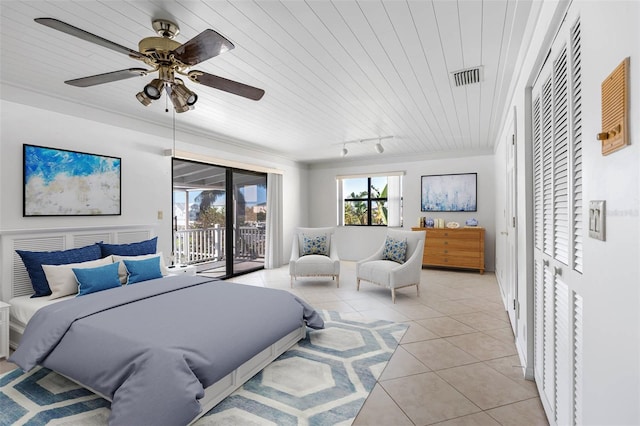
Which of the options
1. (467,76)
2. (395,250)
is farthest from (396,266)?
(467,76)

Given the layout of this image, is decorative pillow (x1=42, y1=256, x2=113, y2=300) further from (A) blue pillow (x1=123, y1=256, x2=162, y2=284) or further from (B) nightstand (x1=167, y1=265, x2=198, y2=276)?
(B) nightstand (x1=167, y1=265, x2=198, y2=276)

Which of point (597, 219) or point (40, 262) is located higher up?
point (597, 219)

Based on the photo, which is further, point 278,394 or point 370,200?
point 370,200

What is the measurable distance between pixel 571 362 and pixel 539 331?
0.74m

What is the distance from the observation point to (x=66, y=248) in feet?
10.7

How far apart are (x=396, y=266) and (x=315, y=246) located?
4.98ft

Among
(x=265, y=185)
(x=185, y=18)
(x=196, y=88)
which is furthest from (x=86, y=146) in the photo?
(x=265, y=185)

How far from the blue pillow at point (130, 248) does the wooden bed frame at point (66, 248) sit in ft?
0.71

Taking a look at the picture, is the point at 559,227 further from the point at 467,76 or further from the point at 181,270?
the point at 181,270

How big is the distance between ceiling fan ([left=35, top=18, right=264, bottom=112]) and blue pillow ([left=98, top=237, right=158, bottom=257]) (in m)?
1.84

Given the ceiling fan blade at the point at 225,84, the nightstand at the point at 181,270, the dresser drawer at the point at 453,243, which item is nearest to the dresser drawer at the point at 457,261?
the dresser drawer at the point at 453,243

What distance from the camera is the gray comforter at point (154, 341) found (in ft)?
5.35

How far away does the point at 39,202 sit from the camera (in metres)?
3.11

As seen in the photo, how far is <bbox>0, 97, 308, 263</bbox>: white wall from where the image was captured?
2.94m
